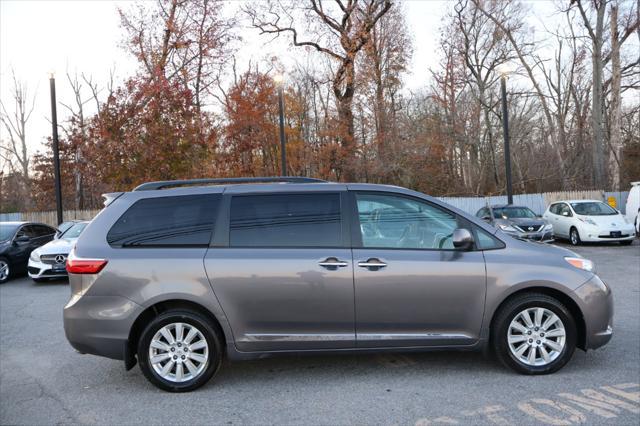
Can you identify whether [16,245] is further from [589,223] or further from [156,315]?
[589,223]

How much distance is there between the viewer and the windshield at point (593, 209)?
16688 mm

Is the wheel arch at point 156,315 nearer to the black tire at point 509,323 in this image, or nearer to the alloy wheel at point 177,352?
the alloy wheel at point 177,352

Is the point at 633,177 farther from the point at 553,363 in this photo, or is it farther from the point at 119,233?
the point at 119,233

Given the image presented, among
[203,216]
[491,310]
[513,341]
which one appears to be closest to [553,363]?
[513,341]

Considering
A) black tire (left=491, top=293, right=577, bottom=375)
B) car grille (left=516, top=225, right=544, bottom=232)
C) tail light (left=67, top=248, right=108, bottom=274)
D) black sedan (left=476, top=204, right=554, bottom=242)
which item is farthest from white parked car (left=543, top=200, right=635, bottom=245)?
tail light (left=67, top=248, right=108, bottom=274)

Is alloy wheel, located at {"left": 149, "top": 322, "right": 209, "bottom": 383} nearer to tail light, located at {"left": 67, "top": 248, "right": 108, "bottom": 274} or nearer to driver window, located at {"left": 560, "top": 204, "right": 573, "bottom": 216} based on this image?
tail light, located at {"left": 67, "top": 248, "right": 108, "bottom": 274}

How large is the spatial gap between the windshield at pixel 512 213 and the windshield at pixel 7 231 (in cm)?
1421

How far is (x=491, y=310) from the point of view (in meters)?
4.49

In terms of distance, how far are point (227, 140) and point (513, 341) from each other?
21152 mm

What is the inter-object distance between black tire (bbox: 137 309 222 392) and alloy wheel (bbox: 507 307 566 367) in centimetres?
261

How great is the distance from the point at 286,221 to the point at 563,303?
8.65 feet

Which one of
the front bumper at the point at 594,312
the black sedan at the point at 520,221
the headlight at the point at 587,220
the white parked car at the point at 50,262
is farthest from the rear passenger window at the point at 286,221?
the headlight at the point at 587,220

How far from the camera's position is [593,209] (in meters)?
16.9

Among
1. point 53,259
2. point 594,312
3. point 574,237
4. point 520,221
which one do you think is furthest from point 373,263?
point 574,237
